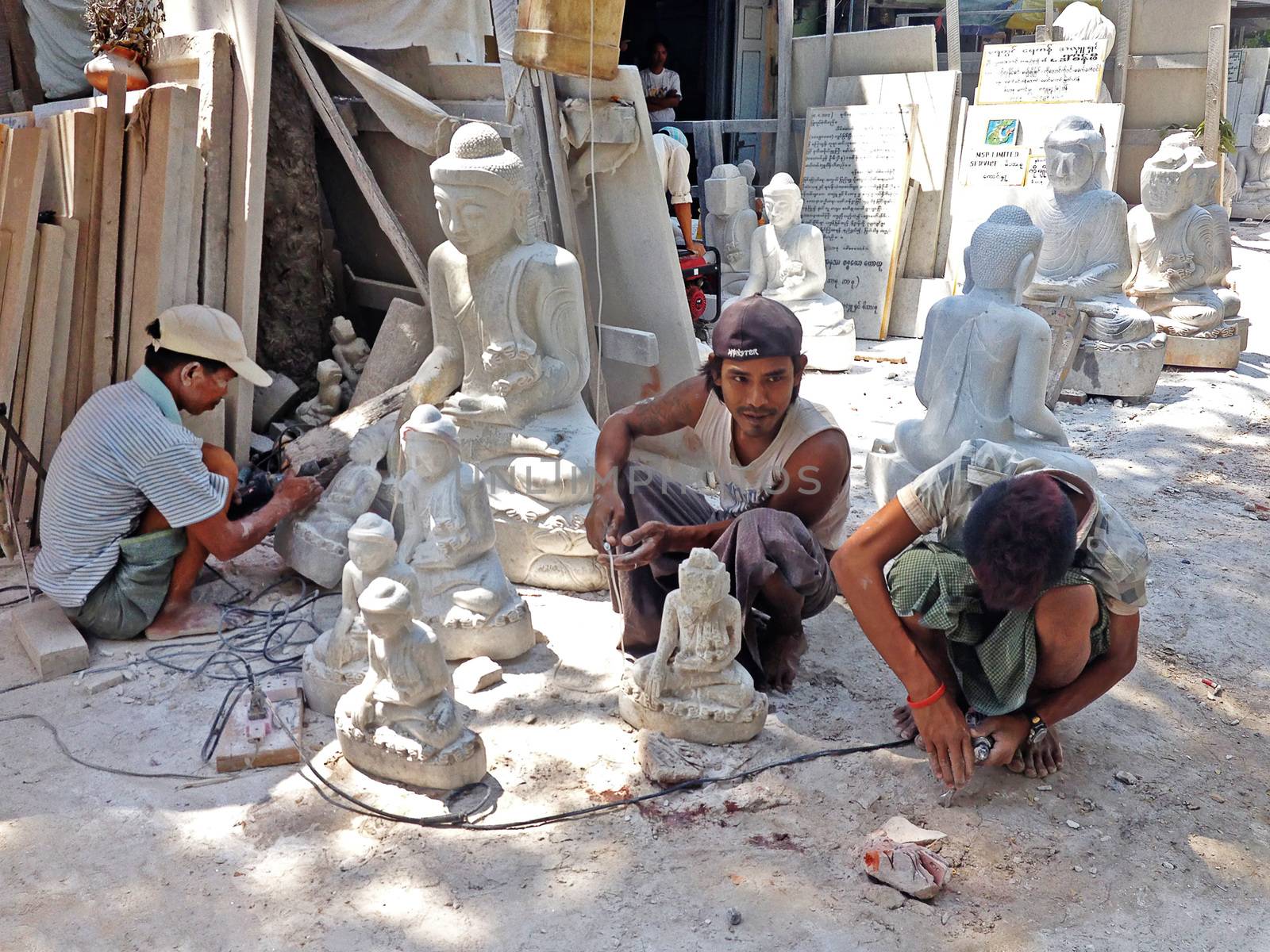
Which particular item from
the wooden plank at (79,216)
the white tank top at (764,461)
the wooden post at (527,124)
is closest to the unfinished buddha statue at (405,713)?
the white tank top at (764,461)

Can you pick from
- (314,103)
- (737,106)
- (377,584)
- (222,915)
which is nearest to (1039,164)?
(737,106)

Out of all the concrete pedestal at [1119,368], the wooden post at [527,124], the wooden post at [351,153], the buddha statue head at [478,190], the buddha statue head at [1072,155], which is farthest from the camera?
the buddha statue head at [1072,155]

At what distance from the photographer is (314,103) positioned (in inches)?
240

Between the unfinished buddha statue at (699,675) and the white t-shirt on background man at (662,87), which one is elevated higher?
the white t-shirt on background man at (662,87)

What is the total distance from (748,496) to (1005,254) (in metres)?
1.95

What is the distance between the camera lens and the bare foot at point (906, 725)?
3.40 m

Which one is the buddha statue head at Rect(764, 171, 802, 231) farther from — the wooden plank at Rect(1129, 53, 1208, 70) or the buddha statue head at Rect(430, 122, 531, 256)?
the buddha statue head at Rect(430, 122, 531, 256)

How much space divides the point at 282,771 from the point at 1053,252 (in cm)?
686

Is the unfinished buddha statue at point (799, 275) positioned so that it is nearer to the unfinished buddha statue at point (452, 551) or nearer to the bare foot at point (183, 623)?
the unfinished buddha statue at point (452, 551)

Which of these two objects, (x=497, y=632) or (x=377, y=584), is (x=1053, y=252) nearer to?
(x=497, y=632)

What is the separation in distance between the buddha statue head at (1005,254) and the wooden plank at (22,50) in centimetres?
784

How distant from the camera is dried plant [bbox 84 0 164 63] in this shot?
6094 mm

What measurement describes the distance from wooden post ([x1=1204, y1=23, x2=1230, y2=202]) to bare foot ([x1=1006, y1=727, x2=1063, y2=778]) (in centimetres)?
803

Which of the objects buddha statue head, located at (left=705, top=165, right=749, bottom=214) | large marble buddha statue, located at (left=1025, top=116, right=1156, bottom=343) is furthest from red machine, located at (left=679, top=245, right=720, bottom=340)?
large marble buddha statue, located at (left=1025, top=116, right=1156, bottom=343)
